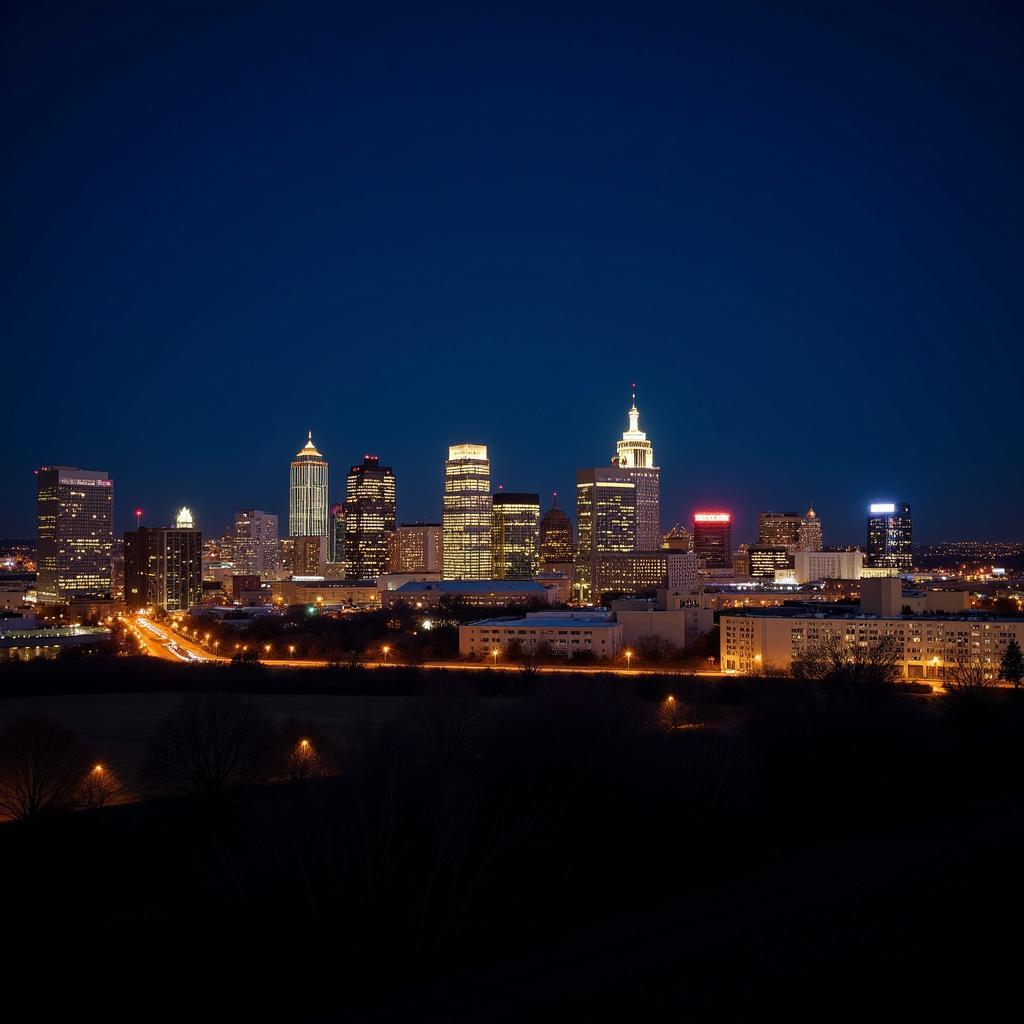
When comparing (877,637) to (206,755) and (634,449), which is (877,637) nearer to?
(206,755)

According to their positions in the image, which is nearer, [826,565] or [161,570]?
[161,570]

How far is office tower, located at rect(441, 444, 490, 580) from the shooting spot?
16112 centimetres

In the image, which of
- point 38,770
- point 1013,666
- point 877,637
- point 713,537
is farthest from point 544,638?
point 713,537

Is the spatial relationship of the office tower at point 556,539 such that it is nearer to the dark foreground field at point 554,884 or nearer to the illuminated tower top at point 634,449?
the illuminated tower top at point 634,449

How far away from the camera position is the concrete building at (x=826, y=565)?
165500mm

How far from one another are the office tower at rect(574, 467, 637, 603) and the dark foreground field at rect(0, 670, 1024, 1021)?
12109 cm

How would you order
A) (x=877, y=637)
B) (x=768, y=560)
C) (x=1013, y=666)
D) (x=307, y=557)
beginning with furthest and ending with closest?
(x=307, y=557), (x=768, y=560), (x=877, y=637), (x=1013, y=666)

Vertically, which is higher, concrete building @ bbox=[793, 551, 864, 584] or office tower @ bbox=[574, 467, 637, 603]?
office tower @ bbox=[574, 467, 637, 603]

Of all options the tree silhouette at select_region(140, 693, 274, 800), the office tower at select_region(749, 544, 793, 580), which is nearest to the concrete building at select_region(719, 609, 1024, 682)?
the tree silhouette at select_region(140, 693, 274, 800)

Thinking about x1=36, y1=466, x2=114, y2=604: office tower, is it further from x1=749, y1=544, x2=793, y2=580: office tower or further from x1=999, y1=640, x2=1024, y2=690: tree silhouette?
x1=999, y1=640, x2=1024, y2=690: tree silhouette

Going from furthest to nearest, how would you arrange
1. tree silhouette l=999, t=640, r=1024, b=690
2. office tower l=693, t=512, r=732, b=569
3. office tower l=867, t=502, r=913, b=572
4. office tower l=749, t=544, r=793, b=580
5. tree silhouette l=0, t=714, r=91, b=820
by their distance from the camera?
office tower l=693, t=512, r=732, b=569, office tower l=749, t=544, r=793, b=580, office tower l=867, t=502, r=913, b=572, tree silhouette l=999, t=640, r=1024, b=690, tree silhouette l=0, t=714, r=91, b=820

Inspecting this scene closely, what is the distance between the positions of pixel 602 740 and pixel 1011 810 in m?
8.56

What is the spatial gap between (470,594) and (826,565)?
76.9m

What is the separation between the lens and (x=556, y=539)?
571 ft
